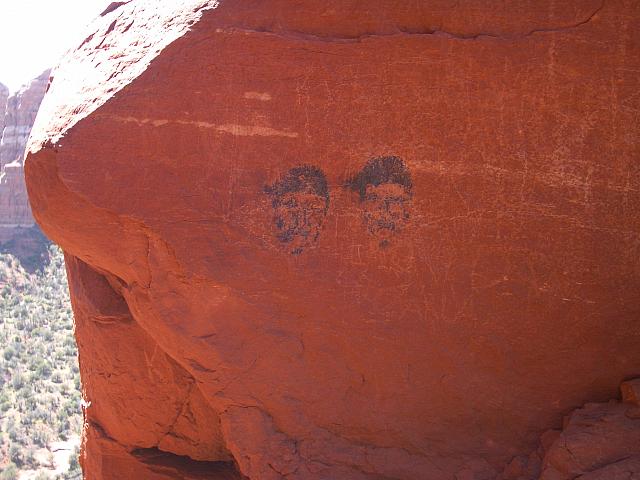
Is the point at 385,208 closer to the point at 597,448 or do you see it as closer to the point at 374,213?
the point at 374,213

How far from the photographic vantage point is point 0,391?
36.7 ft

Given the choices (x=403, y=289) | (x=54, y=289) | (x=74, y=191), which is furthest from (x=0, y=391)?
(x=403, y=289)

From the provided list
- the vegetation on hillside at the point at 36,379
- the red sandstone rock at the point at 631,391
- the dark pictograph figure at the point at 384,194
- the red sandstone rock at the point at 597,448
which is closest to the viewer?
the red sandstone rock at the point at 597,448

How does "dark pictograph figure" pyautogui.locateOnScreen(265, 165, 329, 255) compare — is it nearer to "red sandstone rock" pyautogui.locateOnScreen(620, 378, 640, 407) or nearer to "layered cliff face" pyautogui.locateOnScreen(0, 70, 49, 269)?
"red sandstone rock" pyautogui.locateOnScreen(620, 378, 640, 407)

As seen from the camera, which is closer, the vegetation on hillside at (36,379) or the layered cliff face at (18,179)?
the vegetation on hillside at (36,379)

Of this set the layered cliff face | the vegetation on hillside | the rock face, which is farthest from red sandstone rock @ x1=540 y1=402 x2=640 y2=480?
the layered cliff face

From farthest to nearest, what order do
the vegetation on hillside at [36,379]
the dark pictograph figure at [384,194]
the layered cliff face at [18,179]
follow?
the layered cliff face at [18,179], the vegetation on hillside at [36,379], the dark pictograph figure at [384,194]

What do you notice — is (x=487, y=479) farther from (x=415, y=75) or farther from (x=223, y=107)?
(x=223, y=107)

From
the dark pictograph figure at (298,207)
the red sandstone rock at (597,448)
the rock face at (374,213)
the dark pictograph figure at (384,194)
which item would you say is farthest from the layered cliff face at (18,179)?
the red sandstone rock at (597,448)

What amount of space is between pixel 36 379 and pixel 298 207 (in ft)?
33.3

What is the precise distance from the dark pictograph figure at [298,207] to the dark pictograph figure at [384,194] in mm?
174

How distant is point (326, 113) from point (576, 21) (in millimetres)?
1140

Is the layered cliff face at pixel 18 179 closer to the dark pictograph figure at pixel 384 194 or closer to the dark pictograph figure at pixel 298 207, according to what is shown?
the dark pictograph figure at pixel 298 207

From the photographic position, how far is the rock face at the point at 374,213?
284cm
